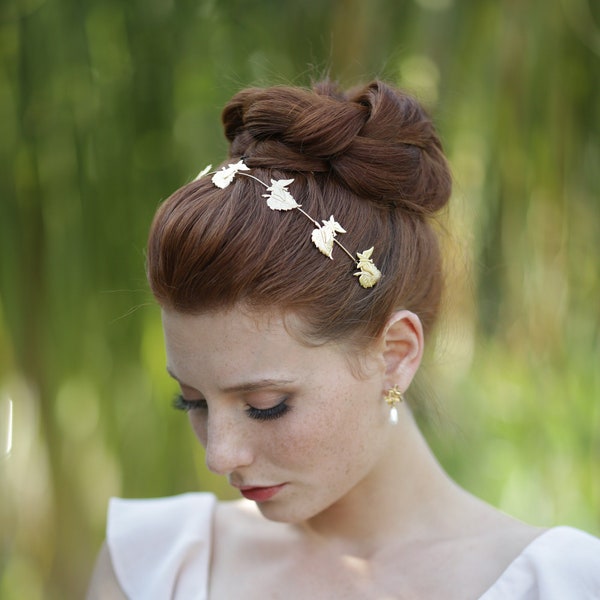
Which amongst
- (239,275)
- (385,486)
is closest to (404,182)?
(239,275)

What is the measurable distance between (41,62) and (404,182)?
0.98 m

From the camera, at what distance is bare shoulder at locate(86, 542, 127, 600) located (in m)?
1.66

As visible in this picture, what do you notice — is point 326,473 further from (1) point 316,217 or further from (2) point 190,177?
(2) point 190,177

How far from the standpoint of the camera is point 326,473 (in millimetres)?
1389

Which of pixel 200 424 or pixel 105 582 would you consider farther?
pixel 105 582

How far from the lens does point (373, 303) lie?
1.38 metres

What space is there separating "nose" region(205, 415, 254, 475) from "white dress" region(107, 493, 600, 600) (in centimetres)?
35

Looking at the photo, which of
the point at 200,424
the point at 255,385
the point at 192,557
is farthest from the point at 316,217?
the point at 192,557

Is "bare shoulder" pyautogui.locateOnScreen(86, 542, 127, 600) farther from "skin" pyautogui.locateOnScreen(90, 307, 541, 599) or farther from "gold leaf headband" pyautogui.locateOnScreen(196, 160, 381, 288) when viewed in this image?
"gold leaf headband" pyautogui.locateOnScreen(196, 160, 381, 288)

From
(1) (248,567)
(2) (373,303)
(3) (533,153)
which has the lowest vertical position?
(1) (248,567)

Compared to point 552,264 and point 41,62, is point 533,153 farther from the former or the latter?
point 41,62

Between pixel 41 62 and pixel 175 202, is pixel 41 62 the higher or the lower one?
the higher one

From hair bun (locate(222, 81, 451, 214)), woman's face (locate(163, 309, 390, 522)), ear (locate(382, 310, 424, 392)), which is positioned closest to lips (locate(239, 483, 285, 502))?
woman's face (locate(163, 309, 390, 522))

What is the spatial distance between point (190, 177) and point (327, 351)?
0.88 m
